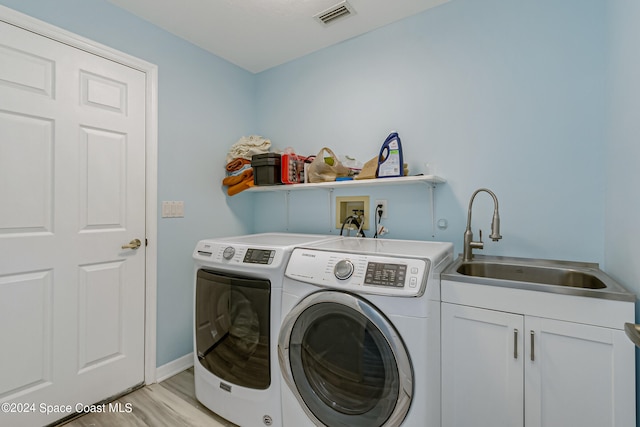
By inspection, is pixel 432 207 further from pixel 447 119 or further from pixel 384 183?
pixel 447 119

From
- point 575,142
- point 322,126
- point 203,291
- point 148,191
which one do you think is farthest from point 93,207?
point 575,142

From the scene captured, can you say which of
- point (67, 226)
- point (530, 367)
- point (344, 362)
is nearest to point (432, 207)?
point (530, 367)

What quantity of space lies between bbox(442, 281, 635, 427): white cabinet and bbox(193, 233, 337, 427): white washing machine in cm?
83

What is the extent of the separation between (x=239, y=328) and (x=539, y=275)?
1.64m

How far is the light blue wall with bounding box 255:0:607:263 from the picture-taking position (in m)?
1.55

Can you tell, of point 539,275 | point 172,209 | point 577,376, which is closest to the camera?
point 577,376

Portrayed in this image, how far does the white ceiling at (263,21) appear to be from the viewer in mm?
1902

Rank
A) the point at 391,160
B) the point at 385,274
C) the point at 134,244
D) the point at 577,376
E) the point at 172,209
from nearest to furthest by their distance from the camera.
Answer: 1. the point at 577,376
2. the point at 385,274
3. the point at 391,160
4. the point at 134,244
5. the point at 172,209

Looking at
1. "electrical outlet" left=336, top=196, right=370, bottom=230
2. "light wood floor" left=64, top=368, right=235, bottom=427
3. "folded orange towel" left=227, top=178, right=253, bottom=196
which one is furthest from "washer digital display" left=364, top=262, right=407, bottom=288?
"folded orange towel" left=227, top=178, right=253, bottom=196

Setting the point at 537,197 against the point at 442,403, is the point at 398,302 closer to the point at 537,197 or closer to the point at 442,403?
the point at 442,403

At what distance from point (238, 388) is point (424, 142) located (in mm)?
1876

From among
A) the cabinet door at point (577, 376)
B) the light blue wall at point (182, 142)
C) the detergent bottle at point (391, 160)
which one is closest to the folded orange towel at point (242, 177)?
the light blue wall at point (182, 142)

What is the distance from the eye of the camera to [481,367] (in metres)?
1.31

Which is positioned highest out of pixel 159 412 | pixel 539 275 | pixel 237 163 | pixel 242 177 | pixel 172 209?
pixel 237 163
